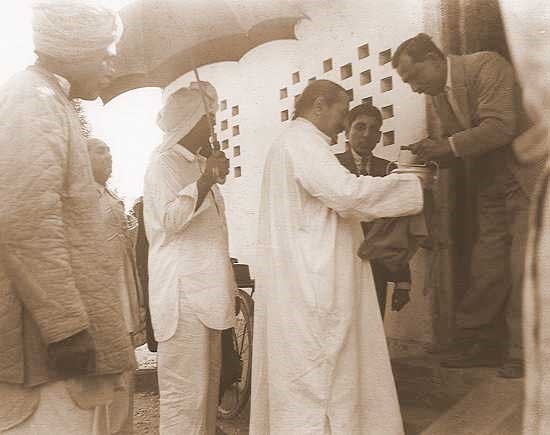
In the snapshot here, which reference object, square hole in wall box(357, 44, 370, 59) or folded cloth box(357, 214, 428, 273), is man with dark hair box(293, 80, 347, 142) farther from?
square hole in wall box(357, 44, 370, 59)

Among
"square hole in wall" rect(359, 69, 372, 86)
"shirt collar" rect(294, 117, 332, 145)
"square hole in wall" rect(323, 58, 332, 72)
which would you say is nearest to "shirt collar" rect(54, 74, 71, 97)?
"shirt collar" rect(294, 117, 332, 145)

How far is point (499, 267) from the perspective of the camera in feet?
8.84

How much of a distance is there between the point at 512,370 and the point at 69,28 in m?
1.97

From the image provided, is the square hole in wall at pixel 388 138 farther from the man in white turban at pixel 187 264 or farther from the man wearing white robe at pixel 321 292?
the man in white turban at pixel 187 264

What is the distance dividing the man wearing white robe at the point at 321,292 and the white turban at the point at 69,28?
0.89 metres

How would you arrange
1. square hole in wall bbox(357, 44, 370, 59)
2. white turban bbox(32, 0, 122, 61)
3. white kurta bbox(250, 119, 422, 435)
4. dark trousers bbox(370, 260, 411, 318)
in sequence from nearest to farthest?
white turban bbox(32, 0, 122, 61)
white kurta bbox(250, 119, 422, 435)
dark trousers bbox(370, 260, 411, 318)
square hole in wall bbox(357, 44, 370, 59)

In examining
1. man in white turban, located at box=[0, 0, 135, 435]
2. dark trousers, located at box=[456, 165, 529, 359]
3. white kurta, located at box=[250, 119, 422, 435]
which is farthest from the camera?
dark trousers, located at box=[456, 165, 529, 359]

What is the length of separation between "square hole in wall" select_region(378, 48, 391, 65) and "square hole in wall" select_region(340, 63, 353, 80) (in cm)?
17

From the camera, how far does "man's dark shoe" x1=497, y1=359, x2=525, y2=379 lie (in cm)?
248

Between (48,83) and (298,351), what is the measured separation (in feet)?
4.20

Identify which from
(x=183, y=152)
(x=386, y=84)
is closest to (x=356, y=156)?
(x=386, y=84)

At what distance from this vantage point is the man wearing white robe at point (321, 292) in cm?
238

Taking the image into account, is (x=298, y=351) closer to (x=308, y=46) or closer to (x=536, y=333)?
(x=536, y=333)

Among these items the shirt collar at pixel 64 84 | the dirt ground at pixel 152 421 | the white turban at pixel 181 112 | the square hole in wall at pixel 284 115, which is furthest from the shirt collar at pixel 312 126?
the dirt ground at pixel 152 421
